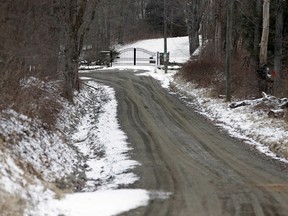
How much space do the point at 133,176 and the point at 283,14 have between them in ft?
45.4

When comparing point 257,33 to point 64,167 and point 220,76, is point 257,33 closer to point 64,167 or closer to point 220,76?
point 220,76

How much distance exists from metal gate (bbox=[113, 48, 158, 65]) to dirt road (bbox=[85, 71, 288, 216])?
3228cm

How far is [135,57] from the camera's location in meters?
50.6

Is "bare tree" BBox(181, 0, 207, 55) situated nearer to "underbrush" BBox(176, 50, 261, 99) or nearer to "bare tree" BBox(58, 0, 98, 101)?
"underbrush" BBox(176, 50, 261, 99)

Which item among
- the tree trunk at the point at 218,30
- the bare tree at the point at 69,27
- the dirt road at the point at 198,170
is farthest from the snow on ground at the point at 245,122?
the bare tree at the point at 69,27

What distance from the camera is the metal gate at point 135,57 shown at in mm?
50300

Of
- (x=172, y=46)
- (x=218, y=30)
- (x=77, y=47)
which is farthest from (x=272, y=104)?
(x=172, y=46)

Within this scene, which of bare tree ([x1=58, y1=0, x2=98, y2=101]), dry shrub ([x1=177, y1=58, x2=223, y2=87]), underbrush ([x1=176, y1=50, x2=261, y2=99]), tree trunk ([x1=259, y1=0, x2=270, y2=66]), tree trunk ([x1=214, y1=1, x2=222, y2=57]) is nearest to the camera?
bare tree ([x1=58, y1=0, x2=98, y2=101])

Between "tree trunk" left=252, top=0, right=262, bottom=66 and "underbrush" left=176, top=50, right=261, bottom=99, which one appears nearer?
"underbrush" left=176, top=50, right=261, bottom=99

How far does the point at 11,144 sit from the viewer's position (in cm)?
898

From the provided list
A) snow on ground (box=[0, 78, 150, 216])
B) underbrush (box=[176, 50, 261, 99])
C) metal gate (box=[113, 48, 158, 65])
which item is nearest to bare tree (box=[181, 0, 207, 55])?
metal gate (box=[113, 48, 158, 65])

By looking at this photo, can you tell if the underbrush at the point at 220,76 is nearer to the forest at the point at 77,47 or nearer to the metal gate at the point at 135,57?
the forest at the point at 77,47

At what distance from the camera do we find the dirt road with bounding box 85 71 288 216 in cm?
767

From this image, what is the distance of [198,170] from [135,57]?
41102 millimetres
